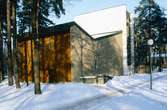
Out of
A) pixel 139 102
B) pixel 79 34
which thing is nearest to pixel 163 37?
pixel 79 34

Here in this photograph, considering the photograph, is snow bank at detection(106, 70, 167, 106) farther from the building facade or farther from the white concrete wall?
the white concrete wall

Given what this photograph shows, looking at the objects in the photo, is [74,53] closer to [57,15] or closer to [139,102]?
[57,15]

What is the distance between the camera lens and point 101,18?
57.9 m

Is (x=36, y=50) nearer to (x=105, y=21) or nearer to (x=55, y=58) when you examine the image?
(x=55, y=58)

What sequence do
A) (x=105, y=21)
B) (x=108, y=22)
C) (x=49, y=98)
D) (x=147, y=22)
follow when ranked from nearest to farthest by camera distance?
(x=49, y=98), (x=147, y=22), (x=108, y=22), (x=105, y=21)

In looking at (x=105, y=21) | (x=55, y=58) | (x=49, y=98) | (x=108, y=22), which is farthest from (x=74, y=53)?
(x=49, y=98)

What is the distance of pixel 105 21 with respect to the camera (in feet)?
186

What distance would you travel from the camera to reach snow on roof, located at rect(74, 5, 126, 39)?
54.4 m

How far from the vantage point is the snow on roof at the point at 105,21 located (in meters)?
54.4

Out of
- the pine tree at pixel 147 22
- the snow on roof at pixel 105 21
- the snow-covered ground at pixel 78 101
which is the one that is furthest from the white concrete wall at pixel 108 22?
the snow-covered ground at pixel 78 101

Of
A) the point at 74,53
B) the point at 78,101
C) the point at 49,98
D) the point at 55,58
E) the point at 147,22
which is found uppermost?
the point at 147,22

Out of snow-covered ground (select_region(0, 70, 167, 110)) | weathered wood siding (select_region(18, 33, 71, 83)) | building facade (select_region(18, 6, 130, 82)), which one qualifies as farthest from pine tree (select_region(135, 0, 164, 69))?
snow-covered ground (select_region(0, 70, 167, 110))

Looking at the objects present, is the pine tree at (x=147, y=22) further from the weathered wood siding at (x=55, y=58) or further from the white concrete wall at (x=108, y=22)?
the weathered wood siding at (x=55, y=58)

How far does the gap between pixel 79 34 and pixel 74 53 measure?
262 centimetres
